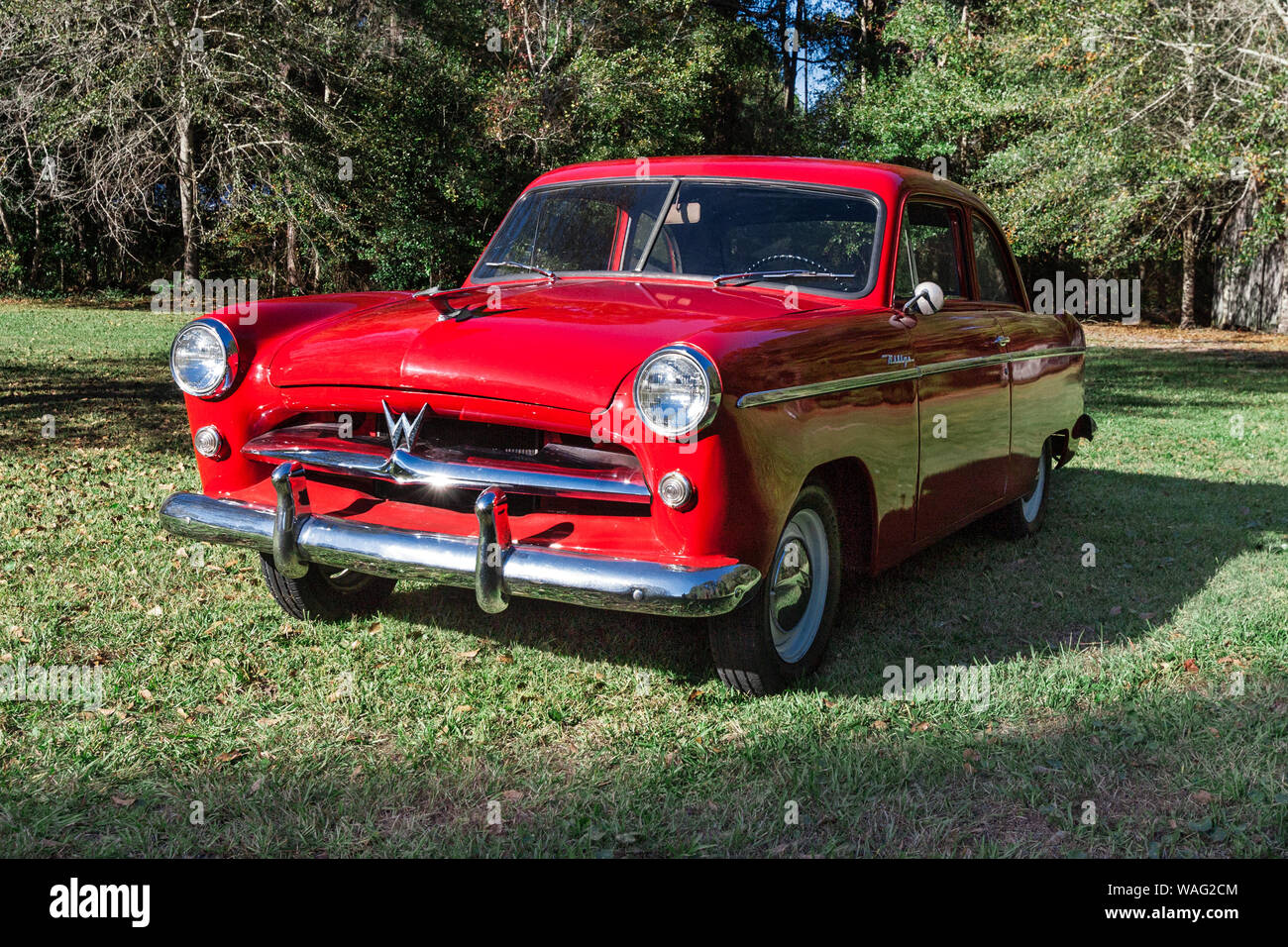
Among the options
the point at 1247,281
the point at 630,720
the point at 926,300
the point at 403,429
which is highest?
the point at 1247,281

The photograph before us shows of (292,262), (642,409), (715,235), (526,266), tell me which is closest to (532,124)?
(292,262)

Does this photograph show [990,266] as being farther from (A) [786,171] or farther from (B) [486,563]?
(B) [486,563]

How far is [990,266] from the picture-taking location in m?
5.73

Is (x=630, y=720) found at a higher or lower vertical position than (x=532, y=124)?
lower

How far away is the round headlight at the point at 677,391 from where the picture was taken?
324 cm

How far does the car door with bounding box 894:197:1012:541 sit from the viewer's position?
455 centimetres

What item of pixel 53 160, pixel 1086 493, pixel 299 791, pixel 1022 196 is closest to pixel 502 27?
pixel 53 160

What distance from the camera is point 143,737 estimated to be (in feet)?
11.4

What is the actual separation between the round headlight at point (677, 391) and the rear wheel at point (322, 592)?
171 centimetres

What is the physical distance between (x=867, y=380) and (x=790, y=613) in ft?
2.82

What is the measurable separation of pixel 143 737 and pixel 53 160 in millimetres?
16762

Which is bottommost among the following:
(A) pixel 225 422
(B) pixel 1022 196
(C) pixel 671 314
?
(A) pixel 225 422

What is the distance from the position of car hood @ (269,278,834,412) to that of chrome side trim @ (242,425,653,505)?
213 millimetres
